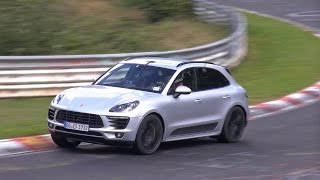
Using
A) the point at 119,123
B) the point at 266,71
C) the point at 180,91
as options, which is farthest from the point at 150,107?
the point at 266,71

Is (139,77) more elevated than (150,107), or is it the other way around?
(139,77)

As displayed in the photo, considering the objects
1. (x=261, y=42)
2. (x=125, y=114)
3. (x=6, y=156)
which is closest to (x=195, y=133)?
(x=125, y=114)

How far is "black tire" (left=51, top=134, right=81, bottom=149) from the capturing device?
12.3 m

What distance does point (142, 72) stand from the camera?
13328 millimetres

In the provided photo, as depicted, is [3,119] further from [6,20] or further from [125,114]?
[6,20]

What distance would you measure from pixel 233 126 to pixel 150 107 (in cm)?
288

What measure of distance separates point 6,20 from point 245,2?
78.7ft

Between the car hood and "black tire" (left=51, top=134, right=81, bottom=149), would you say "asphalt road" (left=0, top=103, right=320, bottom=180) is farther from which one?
the car hood

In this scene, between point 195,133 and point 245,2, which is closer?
point 195,133

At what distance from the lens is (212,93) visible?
13.9 metres

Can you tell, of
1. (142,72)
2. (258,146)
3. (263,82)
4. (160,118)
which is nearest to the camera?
(160,118)

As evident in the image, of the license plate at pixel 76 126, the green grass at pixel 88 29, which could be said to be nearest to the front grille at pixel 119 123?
the license plate at pixel 76 126

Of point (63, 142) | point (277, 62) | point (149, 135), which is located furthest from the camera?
point (277, 62)

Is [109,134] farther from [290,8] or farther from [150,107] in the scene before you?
[290,8]
